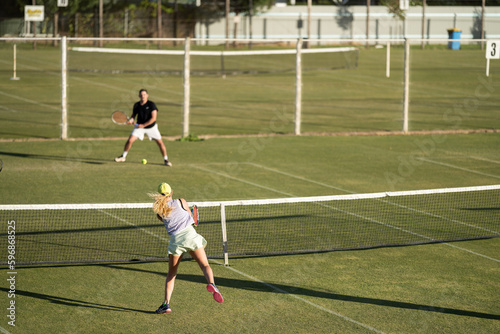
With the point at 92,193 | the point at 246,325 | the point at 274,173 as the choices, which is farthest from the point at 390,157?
the point at 246,325

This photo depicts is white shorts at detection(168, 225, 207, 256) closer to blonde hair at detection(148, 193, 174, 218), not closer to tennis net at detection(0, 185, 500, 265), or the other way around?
blonde hair at detection(148, 193, 174, 218)

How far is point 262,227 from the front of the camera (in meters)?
13.4

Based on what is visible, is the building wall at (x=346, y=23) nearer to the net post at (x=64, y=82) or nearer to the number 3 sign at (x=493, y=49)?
the number 3 sign at (x=493, y=49)

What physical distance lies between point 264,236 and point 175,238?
3.91m

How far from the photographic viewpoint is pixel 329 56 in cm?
5709

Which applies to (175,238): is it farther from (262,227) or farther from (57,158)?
(57,158)

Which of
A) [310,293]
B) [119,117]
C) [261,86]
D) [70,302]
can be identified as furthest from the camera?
[261,86]

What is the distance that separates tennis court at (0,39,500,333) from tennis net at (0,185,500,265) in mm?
54

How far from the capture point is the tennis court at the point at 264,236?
9.06 metres

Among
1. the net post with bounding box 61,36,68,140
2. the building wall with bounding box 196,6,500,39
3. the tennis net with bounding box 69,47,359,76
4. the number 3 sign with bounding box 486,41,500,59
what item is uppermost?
the building wall with bounding box 196,6,500,39

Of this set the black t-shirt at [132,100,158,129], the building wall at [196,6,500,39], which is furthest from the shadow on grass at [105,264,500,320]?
the building wall at [196,6,500,39]

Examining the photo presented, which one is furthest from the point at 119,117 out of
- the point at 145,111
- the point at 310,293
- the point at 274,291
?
the point at 310,293

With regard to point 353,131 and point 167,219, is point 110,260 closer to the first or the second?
point 167,219

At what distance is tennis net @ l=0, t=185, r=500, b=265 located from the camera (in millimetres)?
11703
